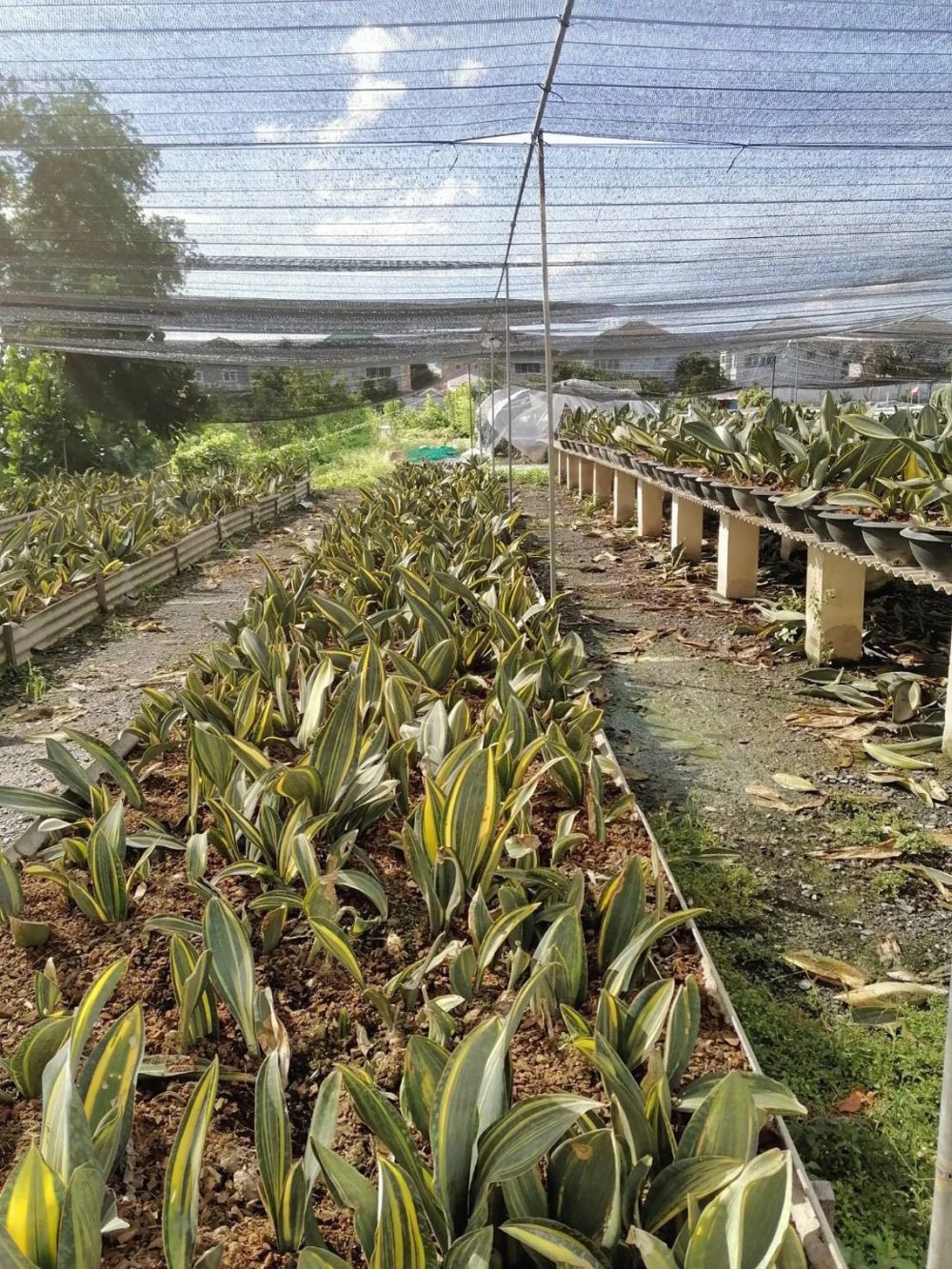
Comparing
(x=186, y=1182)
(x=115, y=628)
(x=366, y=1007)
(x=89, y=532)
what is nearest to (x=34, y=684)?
(x=115, y=628)

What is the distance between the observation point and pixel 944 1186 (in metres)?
0.73

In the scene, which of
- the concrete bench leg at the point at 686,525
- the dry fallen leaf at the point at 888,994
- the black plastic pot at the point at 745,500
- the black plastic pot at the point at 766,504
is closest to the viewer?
the dry fallen leaf at the point at 888,994

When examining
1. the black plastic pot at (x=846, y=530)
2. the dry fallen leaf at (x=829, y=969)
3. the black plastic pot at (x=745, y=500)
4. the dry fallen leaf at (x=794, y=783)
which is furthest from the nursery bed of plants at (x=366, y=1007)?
the black plastic pot at (x=745, y=500)

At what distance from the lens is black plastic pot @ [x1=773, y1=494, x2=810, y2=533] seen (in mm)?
3648

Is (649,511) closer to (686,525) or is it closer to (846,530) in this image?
(686,525)

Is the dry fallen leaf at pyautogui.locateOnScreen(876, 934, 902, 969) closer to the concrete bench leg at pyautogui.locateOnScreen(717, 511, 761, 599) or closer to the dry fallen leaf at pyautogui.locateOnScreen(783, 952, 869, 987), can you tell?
the dry fallen leaf at pyautogui.locateOnScreen(783, 952, 869, 987)

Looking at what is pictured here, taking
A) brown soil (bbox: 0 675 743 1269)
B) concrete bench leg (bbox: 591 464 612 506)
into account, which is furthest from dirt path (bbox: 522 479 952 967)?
concrete bench leg (bbox: 591 464 612 506)

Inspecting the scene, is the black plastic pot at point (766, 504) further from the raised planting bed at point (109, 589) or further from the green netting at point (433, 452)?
the green netting at point (433, 452)

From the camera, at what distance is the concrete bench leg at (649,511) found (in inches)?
289

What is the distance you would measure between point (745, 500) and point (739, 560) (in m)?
0.91

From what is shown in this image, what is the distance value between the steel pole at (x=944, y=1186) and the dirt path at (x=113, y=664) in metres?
2.50

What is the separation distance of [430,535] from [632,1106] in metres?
3.86

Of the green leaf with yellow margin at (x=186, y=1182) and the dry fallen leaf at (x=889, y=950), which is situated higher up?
the green leaf with yellow margin at (x=186, y=1182)

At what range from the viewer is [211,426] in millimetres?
16250
